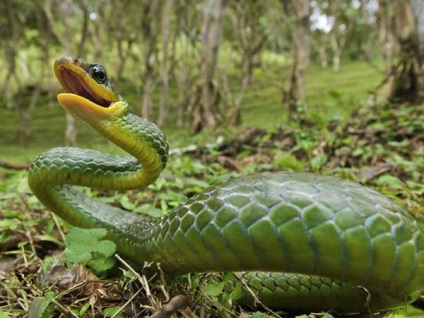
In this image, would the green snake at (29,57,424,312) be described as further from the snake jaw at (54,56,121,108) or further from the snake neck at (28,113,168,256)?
the snake jaw at (54,56,121,108)

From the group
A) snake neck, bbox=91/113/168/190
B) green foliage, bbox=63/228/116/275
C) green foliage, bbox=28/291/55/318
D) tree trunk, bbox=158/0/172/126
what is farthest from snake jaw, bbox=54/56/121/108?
tree trunk, bbox=158/0/172/126

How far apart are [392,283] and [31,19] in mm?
19401

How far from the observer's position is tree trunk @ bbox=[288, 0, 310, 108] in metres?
7.48

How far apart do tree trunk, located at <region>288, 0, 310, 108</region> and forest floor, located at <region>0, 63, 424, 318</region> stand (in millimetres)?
2059

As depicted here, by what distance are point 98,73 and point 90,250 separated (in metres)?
0.65

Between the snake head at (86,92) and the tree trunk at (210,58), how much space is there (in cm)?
558

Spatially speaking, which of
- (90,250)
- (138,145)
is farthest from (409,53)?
(90,250)

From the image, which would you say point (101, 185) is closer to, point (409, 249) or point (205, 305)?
point (205, 305)

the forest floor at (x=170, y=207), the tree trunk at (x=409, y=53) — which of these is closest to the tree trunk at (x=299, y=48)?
the tree trunk at (x=409, y=53)

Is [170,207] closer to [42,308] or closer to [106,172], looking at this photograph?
[106,172]

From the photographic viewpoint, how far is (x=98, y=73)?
1.83 metres

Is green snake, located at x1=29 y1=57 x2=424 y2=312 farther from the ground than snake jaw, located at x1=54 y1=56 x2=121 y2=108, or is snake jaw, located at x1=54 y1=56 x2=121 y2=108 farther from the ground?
Result: snake jaw, located at x1=54 y1=56 x2=121 y2=108

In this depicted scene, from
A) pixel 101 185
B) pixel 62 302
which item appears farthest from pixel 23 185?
pixel 62 302

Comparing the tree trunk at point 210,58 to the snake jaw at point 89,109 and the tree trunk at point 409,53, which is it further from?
the snake jaw at point 89,109
